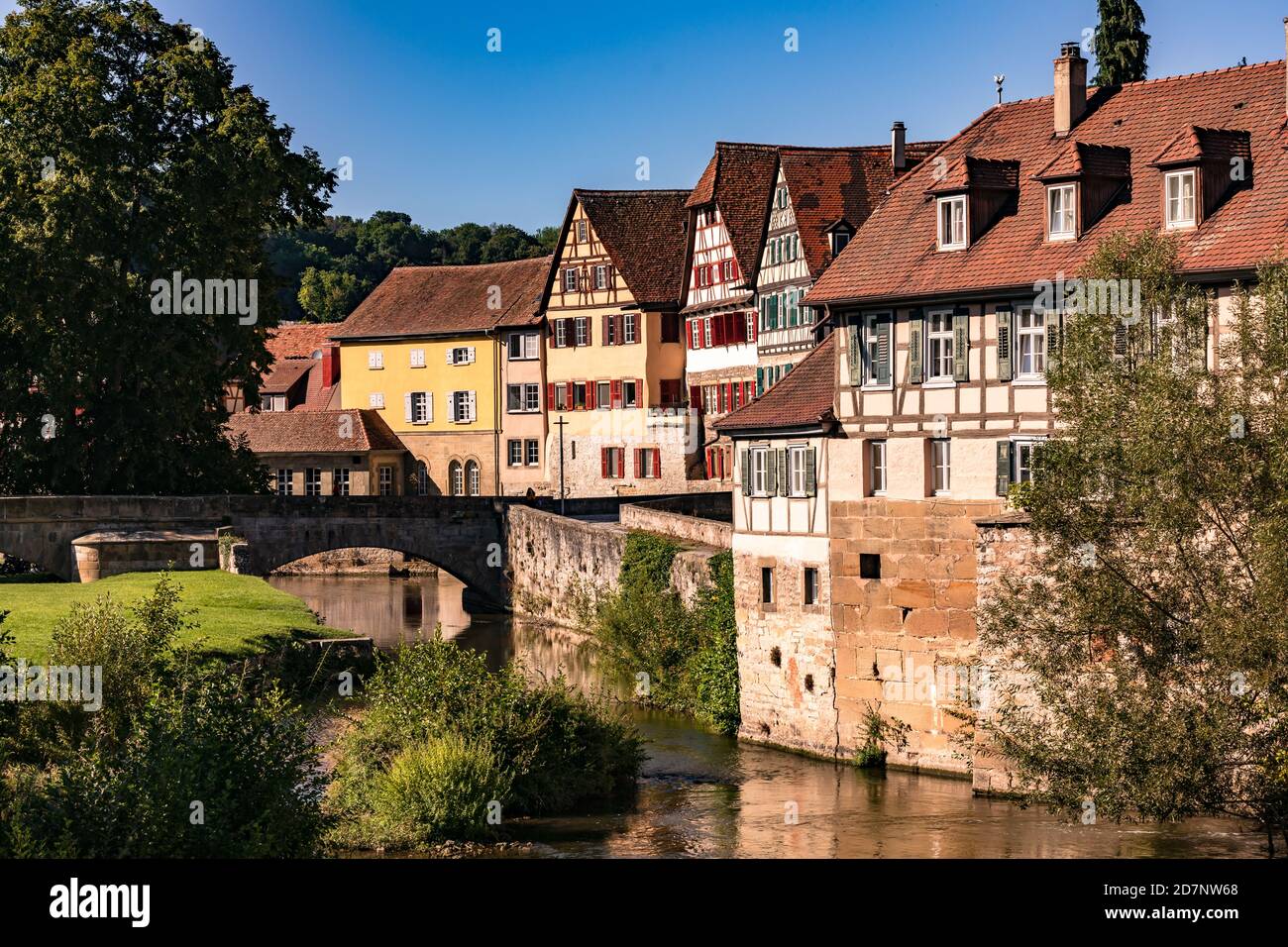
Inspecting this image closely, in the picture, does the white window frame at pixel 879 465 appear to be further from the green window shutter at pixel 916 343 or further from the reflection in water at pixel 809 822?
the reflection in water at pixel 809 822

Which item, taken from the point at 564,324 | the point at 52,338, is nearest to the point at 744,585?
the point at 52,338

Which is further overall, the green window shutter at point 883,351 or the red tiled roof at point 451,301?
the red tiled roof at point 451,301

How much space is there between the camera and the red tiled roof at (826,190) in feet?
161

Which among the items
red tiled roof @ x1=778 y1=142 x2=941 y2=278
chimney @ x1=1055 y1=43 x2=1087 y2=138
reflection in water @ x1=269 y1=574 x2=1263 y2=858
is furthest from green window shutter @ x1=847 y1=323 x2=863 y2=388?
red tiled roof @ x1=778 y1=142 x2=941 y2=278

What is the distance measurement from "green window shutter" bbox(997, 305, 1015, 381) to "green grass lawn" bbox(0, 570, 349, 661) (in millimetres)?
→ 12531

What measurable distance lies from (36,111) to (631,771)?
25.0m

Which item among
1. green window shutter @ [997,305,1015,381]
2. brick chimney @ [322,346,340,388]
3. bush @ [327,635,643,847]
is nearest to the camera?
bush @ [327,635,643,847]

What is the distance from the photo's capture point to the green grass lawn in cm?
3123

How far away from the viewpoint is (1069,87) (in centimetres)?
3100

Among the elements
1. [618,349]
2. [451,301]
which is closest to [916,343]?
[618,349]

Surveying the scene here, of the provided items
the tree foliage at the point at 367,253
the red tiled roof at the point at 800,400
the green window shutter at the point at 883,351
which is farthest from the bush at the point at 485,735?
the tree foliage at the point at 367,253

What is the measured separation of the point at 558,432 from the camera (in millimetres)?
66812

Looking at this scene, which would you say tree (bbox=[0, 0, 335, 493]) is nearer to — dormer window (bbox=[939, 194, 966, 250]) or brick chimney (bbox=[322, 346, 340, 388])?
dormer window (bbox=[939, 194, 966, 250])

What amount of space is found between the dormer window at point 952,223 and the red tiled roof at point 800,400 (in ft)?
8.25
